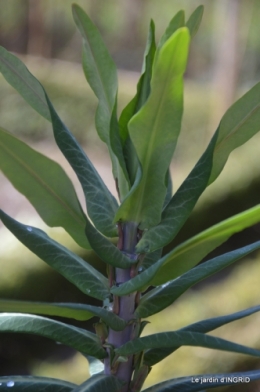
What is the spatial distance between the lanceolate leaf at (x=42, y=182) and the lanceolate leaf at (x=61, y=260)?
2 cm

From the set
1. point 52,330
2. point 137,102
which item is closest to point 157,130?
point 137,102

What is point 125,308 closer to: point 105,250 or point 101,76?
point 105,250

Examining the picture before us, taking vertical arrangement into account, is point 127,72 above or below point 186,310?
above

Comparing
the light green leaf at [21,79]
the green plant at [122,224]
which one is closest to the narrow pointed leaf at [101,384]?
the green plant at [122,224]

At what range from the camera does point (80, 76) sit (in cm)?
131

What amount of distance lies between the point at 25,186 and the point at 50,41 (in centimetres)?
104

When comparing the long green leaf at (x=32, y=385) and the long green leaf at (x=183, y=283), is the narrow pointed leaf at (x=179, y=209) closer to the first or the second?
the long green leaf at (x=183, y=283)

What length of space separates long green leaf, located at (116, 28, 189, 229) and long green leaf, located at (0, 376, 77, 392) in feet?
0.56

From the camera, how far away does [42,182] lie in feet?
1.12

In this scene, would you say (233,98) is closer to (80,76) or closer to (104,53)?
(80,76)

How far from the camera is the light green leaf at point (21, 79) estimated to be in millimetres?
349

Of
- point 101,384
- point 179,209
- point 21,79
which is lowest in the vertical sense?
point 101,384

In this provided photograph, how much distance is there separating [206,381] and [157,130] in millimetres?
240

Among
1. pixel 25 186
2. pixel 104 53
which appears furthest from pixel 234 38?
pixel 25 186
